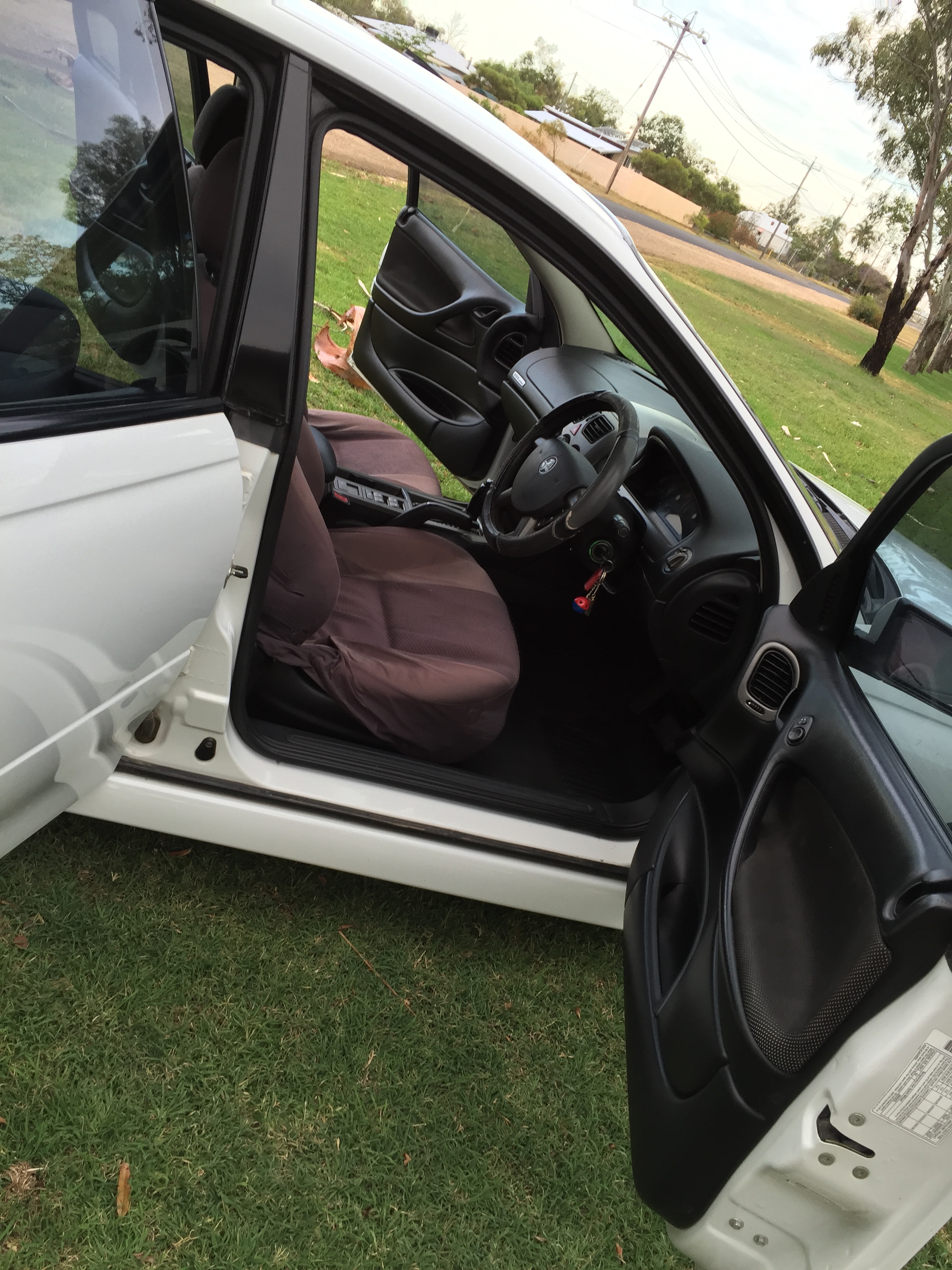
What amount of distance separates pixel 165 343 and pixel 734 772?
4.04 feet

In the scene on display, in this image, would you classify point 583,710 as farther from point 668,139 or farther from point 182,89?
point 668,139

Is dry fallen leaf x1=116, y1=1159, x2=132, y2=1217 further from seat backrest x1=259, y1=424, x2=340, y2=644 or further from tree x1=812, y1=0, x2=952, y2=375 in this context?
tree x1=812, y1=0, x2=952, y2=375

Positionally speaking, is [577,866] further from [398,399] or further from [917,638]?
[398,399]

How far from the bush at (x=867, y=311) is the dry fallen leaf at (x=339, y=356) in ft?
65.3

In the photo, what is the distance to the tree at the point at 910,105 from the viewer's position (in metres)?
16.8

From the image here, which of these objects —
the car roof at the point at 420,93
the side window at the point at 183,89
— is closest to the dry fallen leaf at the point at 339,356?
the side window at the point at 183,89

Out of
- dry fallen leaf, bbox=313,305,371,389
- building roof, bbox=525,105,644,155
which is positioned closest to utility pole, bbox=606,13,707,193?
building roof, bbox=525,105,644,155

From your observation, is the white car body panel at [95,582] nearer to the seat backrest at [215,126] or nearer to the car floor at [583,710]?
the seat backrest at [215,126]

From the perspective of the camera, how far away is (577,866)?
2.03 m

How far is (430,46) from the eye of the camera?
601 inches

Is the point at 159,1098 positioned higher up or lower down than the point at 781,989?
lower down

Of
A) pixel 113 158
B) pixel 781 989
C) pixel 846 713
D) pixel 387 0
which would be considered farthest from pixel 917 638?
pixel 387 0

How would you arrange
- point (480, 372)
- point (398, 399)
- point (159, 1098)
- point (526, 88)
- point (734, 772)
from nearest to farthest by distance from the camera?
point (159, 1098) < point (734, 772) < point (480, 372) < point (398, 399) < point (526, 88)

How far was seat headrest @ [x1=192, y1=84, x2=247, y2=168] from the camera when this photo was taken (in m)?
1.77
